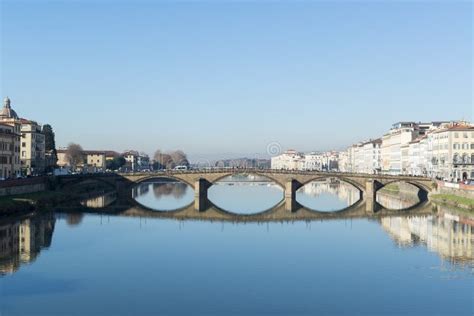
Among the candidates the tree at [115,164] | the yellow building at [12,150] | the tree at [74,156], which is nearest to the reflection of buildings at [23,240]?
the yellow building at [12,150]

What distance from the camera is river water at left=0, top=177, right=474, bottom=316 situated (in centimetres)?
2438

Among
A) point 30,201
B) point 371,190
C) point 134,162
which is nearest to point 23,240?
point 30,201

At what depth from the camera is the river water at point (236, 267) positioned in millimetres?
24375

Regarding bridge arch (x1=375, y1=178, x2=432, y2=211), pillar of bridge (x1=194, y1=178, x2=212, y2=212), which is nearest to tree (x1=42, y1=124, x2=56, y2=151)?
pillar of bridge (x1=194, y1=178, x2=212, y2=212)

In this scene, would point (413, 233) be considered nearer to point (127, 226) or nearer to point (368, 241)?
point (368, 241)

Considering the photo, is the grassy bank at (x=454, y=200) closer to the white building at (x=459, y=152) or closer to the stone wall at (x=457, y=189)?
the stone wall at (x=457, y=189)

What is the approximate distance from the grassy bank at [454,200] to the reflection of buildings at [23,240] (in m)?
34.0

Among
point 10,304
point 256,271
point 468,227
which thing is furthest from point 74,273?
point 468,227

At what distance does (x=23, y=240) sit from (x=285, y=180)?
3837cm

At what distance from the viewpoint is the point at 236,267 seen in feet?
105

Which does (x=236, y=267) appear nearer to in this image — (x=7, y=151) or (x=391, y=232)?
(x=391, y=232)

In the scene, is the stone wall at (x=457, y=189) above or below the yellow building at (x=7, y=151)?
below

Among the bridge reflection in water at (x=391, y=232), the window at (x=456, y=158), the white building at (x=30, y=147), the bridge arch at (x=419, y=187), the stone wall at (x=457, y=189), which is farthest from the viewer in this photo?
the white building at (x=30, y=147)

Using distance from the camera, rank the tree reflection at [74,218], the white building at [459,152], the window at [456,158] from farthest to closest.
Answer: the window at [456,158] < the white building at [459,152] < the tree reflection at [74,218]
